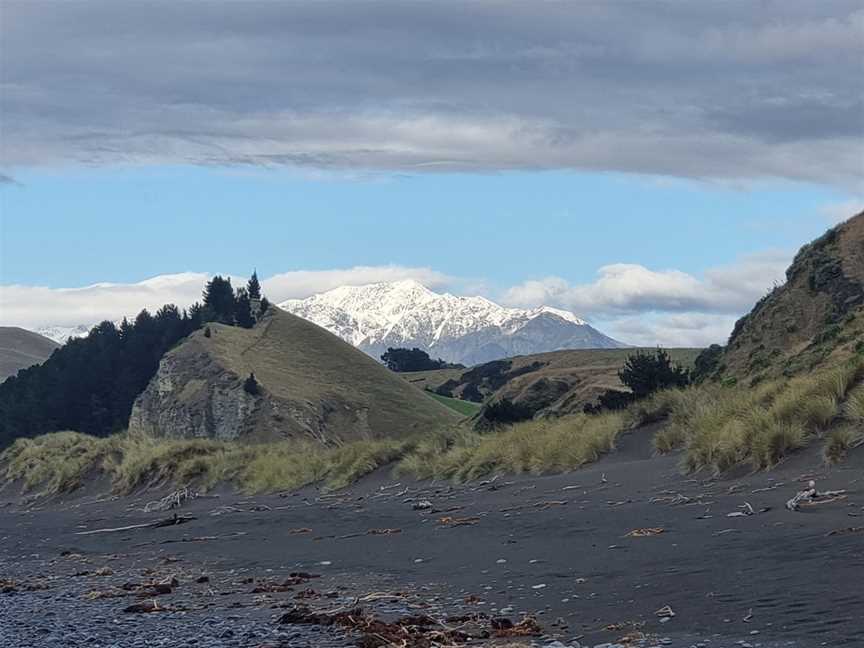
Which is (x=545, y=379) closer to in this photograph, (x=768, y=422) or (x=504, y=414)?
(x=504, y=414)

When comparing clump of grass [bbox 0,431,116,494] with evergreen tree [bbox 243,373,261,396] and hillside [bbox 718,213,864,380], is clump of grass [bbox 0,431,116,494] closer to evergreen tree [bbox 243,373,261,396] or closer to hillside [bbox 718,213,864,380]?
evergreen tree [bbox 243,373,261,396]

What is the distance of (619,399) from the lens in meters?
30.1

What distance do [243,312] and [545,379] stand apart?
2364cm

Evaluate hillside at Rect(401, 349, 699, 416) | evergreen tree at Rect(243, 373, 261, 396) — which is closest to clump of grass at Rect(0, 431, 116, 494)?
evergreen tree at Rect(243, 373, 261, 396)

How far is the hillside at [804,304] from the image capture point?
33.6 metres

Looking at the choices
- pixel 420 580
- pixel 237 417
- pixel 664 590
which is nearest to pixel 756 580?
pixel 664 590

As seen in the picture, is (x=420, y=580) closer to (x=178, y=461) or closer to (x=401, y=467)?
(x=401, y=467)

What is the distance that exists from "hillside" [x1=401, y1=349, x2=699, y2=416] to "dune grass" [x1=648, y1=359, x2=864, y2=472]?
52.9ft

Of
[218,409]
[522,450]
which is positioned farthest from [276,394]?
[522,450]

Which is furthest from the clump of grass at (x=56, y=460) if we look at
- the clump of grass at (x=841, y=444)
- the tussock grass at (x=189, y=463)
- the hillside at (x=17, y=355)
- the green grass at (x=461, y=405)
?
the hillside at (x=17, y=355)

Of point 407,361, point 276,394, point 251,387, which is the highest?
point 407,361

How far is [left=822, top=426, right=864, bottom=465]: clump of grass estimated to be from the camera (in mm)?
14070

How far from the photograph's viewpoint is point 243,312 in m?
68.1

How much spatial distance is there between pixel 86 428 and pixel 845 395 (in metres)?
48.8
